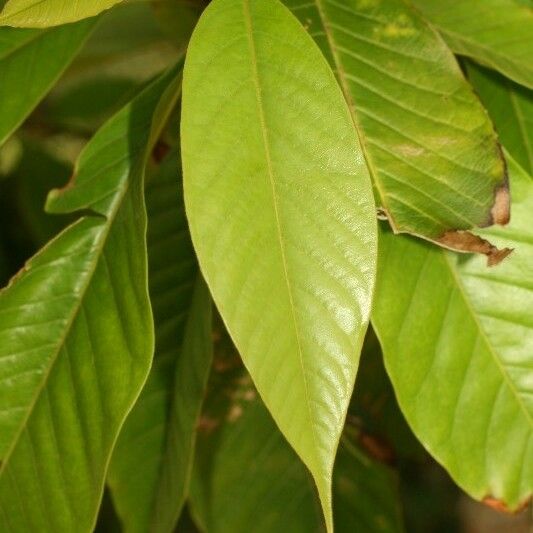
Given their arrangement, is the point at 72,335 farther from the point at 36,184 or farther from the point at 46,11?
the point at 36,184

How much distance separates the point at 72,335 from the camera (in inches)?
32.2

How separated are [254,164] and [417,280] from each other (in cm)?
22

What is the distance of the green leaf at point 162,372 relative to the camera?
94cm

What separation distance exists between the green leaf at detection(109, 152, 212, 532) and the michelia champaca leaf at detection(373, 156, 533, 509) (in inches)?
8.9

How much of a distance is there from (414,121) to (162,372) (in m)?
0.37

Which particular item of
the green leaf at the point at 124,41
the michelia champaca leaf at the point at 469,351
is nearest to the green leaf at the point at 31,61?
the michelia champaca leaf at the point at 469,351

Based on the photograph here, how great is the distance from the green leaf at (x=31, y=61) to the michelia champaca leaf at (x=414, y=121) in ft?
0.78

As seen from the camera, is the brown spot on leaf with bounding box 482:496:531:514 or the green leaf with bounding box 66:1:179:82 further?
the green leaf with bounding box 66:1:179:82

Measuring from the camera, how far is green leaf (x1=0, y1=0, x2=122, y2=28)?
2.06ft

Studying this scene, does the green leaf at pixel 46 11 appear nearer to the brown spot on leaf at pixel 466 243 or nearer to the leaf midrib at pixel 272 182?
the leaf midrib at pixel 272 182

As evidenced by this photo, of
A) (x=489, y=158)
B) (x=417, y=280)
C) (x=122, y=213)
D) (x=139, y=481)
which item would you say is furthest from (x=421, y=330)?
(x=139, y=481)

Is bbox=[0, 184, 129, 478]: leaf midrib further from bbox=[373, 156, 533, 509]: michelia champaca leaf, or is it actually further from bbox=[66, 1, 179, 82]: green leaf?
bbox=[66, 1, 179, 82]: green leaf

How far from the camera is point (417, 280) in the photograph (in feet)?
2.56

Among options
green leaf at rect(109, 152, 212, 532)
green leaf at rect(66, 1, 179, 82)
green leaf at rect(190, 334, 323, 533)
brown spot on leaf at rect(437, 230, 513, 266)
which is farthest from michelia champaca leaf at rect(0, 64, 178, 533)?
green leaf at rect(66, 1, 179, 82)
